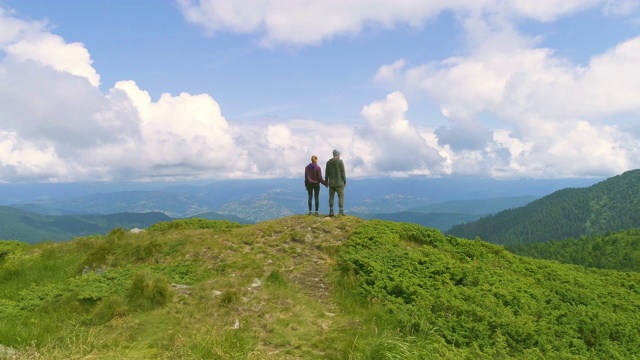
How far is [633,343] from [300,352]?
33.1ft

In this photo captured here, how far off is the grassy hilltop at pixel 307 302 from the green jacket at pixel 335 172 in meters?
3.09

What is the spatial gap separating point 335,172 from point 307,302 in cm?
1023

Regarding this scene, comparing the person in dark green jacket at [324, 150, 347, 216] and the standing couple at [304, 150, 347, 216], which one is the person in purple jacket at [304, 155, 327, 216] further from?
the person in dark green jacket at [324, 150, 347, 216]

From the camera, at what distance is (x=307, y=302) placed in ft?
31.4

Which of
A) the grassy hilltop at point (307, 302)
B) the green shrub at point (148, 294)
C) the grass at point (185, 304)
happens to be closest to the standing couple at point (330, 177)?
the grassy hilltop at point (307, 302)

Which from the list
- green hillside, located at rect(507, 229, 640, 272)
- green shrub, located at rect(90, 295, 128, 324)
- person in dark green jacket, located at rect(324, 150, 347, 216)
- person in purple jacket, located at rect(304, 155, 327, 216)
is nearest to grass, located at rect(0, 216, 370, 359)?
green shrub, located at rect(90, 295, 128, 324)

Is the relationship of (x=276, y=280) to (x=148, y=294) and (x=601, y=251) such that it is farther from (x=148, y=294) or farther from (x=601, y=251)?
(x=601, y=251)

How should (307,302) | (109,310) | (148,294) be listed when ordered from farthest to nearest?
1. (307,302)
2. (148,294)
3. (109,310)

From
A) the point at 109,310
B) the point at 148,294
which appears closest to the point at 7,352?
the point at 109,310

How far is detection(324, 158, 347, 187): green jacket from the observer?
1888 cm

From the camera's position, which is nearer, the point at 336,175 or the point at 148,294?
the point at 148,294

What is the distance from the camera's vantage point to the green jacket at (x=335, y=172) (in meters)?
18.9

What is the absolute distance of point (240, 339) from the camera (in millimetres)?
6867

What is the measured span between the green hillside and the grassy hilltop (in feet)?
447
